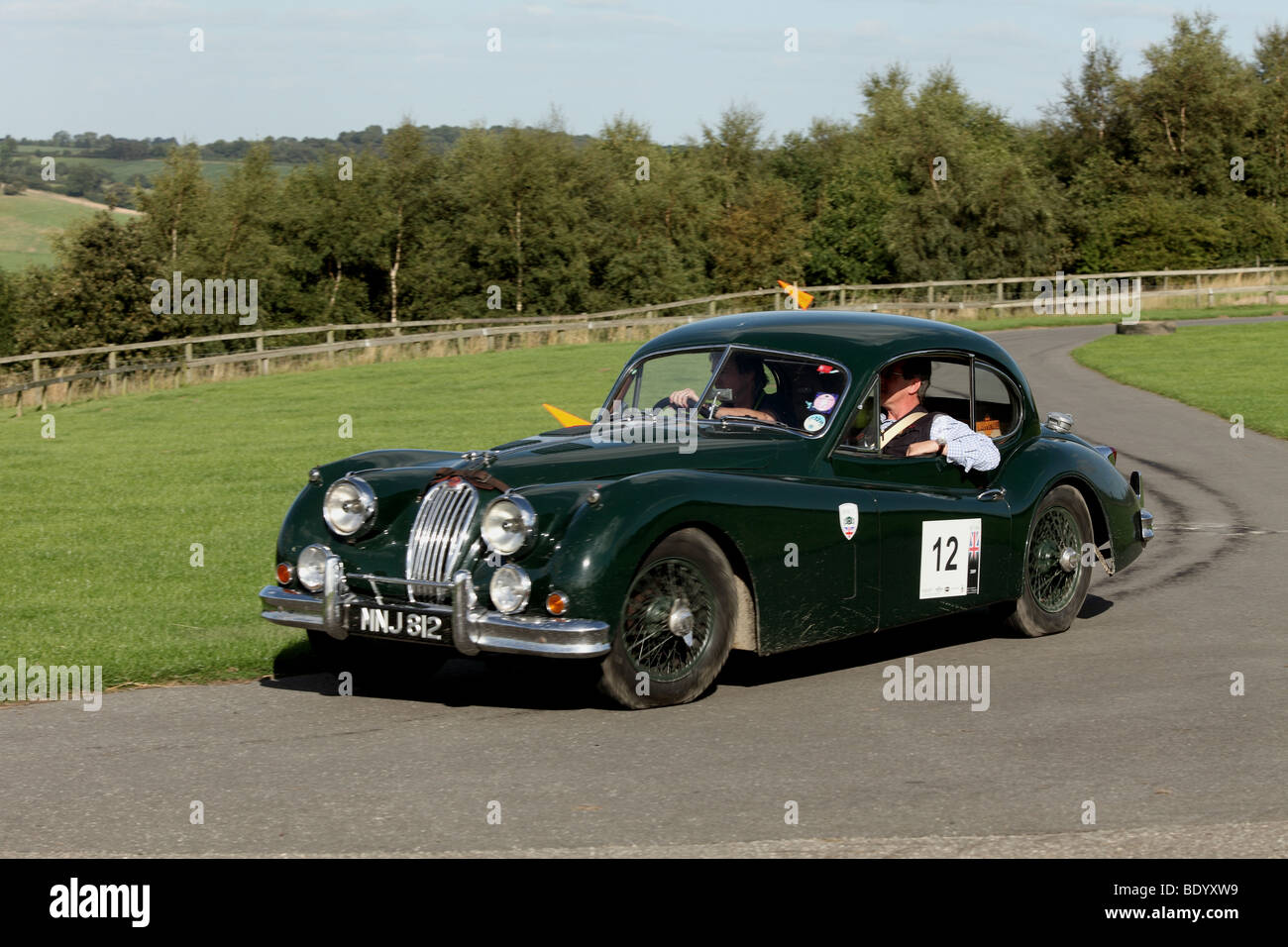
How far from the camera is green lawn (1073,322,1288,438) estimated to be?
23188mm

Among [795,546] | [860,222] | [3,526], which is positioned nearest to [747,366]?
[795,546]

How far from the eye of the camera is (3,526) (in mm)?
14023

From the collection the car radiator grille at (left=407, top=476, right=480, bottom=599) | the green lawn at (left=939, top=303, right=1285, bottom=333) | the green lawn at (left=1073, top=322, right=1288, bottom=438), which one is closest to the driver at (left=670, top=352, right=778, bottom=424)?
the car radiator grille at (left=407, top=476, right=480, bottom=599)

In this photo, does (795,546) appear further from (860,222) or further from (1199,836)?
(860,222)

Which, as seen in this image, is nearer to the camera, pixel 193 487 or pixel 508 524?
pixel 508 524

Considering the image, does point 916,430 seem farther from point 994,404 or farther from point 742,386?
point 742,386

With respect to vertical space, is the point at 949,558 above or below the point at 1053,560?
above

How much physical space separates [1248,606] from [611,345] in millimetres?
33075

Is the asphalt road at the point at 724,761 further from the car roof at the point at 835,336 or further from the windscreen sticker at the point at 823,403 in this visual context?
the car roof at the point at 835,336

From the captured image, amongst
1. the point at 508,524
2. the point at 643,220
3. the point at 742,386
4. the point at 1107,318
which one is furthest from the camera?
the point at 643,220

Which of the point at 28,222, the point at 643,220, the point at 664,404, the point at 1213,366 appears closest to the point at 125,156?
the point at 28,222

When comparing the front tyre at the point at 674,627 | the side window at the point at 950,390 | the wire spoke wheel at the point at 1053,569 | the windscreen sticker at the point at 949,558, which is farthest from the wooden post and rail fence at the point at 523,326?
the front tyre at the point at 674,627

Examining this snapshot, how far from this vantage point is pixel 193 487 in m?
16.9

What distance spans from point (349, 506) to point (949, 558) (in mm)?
3195
